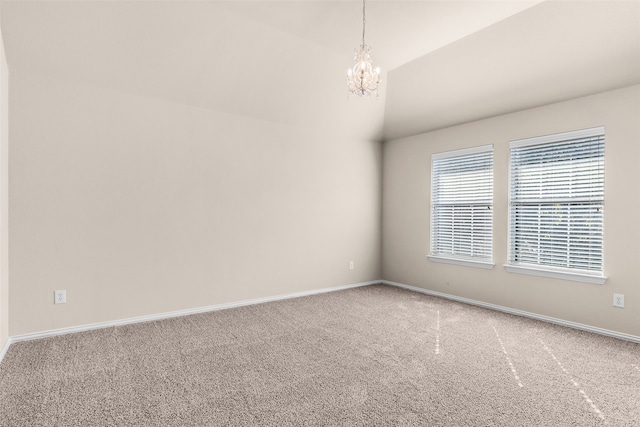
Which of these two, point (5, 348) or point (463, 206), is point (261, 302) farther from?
point (463, 206)

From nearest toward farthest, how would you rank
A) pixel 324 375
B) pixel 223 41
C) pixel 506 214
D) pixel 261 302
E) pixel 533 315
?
pixel 324 375
pixel 223 41
pixel 533 315
pixel 506 214
pixel 261 302

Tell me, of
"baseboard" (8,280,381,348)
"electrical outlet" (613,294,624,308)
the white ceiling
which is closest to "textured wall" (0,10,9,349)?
"baseboard" (8,280,381,348)

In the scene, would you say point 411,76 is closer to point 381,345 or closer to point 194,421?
point 381,345

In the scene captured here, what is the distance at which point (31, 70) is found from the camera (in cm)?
315

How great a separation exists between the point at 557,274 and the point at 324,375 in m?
2.83

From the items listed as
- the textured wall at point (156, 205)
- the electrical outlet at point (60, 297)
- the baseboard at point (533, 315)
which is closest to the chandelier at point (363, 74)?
the textured wall at point (156, 205)

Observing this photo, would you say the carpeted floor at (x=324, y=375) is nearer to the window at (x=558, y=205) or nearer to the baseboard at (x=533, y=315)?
the baseboard at (x=533, y=315)

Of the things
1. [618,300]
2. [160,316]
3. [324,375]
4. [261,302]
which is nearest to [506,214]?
[618,300]

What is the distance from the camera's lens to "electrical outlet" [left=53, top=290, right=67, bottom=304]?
3281 millimetres

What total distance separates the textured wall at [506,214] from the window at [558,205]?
0.28ft

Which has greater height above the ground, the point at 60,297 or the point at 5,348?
the point at 60,297

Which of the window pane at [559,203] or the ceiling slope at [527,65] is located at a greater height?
the ceiling slope at [527,65]

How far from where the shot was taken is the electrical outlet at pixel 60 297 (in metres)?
3.28

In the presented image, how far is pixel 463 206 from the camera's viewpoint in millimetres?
4750
